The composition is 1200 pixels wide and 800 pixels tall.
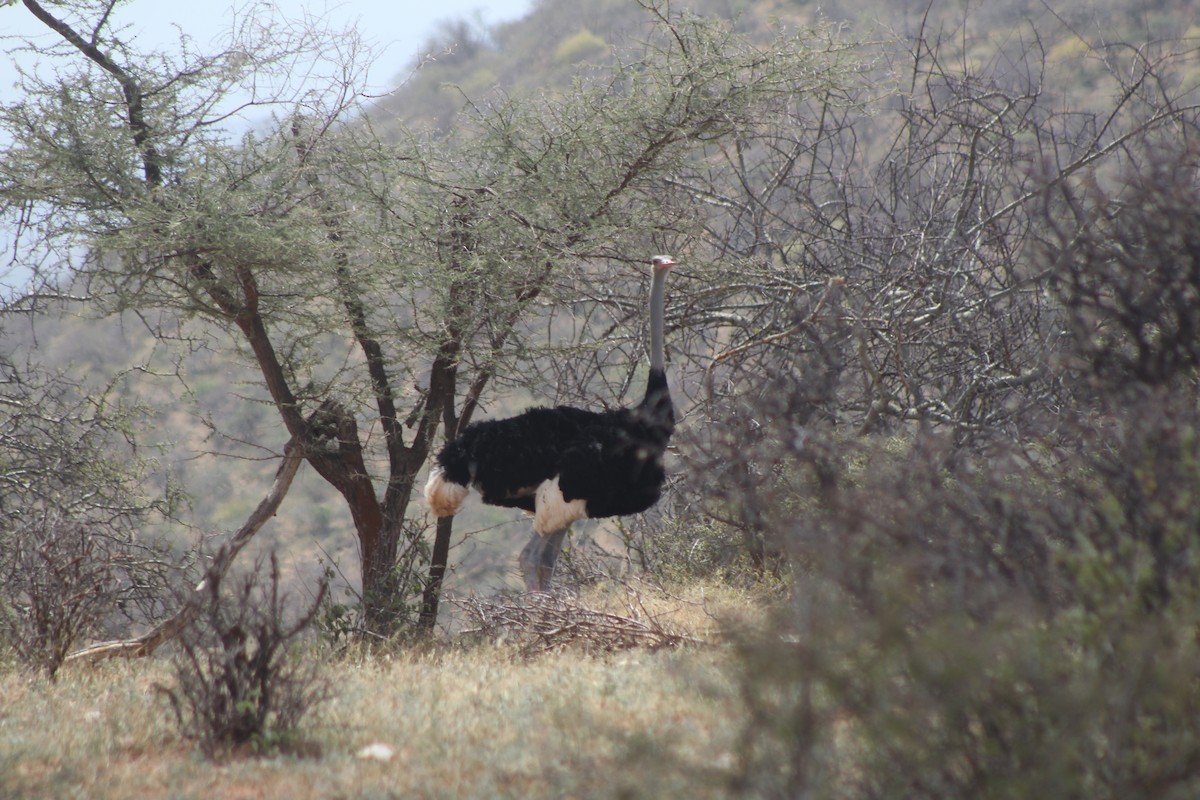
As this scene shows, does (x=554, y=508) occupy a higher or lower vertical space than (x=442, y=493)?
lower

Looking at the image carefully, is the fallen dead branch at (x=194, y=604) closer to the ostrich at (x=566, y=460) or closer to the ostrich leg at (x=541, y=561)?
the ostrich at (x=566, y=460)

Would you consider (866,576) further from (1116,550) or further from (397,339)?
(397,339)

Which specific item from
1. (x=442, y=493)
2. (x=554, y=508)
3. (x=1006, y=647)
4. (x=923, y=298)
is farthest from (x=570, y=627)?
(x=1006, y=647)

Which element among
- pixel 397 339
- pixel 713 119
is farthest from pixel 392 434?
pixel 713 119

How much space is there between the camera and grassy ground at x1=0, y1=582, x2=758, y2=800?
341cm

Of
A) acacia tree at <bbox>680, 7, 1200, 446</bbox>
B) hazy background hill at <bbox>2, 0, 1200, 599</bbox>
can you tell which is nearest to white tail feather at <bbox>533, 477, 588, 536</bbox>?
acacia tree at <bbox>680, 7, 1200, 446</bbox>

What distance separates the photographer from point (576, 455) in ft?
22.7

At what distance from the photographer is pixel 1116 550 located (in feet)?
10.2

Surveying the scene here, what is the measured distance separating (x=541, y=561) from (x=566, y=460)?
909 millimetres

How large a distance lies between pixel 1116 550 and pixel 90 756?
3422 mm

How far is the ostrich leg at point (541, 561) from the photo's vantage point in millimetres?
7523

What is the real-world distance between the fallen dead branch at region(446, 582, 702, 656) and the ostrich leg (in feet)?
1.60

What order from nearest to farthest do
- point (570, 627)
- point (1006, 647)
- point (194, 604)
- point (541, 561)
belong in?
point (1006, 647)
point (194, 604)
point (570, 627)
point (541, 561)

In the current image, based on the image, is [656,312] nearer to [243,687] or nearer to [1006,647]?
[243,687]
